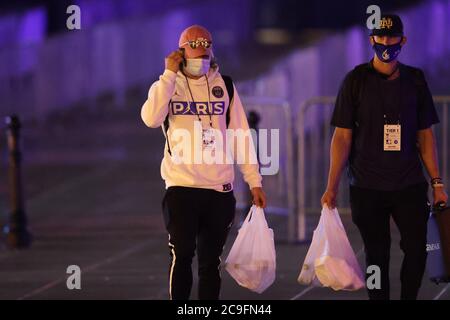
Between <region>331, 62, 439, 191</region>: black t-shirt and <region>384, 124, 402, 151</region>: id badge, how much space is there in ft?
0.08

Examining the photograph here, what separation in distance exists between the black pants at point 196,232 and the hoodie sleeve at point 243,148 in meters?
0.27

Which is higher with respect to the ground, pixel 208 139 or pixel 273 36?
pixel 273 36

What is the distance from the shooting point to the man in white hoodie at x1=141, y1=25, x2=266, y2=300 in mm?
7875

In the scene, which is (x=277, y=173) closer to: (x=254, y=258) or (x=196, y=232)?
(x=254, y=258)

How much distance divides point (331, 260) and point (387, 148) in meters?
0.82

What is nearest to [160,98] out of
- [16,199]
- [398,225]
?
[398,225]

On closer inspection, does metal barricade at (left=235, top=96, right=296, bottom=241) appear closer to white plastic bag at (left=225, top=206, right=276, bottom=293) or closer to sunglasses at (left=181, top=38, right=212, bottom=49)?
white plastic bag at (left=225, top=206, right=276, bottom=293)

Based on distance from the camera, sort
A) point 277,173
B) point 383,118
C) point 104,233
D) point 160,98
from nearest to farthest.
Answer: point 160,98
point 383,118
point 104,233
point 277,173

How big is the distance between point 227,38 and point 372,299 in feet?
118

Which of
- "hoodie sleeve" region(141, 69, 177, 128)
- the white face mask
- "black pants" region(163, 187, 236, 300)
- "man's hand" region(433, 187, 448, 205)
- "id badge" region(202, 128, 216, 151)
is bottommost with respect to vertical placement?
"black pants" region(163, 187, 236, 300)

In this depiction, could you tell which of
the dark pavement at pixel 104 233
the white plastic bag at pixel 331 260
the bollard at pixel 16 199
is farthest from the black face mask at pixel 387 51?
the bollard at pixel 16 199

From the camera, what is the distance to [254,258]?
8.20 m

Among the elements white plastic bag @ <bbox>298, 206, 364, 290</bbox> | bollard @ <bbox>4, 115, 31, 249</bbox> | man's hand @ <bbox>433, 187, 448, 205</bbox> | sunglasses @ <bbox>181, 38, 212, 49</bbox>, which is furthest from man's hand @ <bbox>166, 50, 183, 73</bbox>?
bollard @ <bbox>4, 115, 31, 249</bbox>

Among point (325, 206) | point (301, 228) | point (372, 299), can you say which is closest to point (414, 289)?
point (372, 299)
